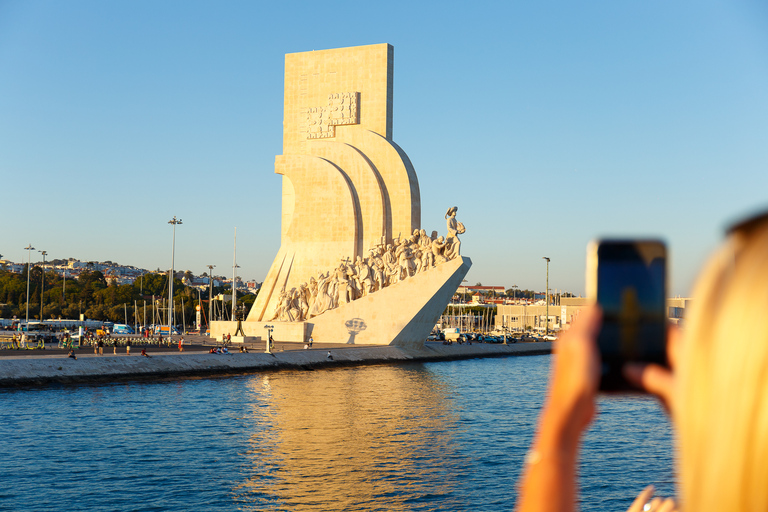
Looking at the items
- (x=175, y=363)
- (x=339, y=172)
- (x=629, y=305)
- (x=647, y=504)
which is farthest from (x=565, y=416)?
(x=339, y=172)

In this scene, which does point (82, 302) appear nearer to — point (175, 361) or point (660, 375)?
point (175, 361)

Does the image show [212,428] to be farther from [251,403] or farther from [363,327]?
[363,327]

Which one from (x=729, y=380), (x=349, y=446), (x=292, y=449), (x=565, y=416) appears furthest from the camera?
(x=349, y=446)

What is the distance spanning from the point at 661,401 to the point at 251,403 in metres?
18.4

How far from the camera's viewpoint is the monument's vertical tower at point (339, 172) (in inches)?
1366

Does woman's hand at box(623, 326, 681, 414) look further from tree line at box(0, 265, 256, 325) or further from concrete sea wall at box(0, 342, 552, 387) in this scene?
tree line at box(0, 265, 256, 325)

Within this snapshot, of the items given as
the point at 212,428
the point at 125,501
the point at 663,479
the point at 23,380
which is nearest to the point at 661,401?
the point at 125,501

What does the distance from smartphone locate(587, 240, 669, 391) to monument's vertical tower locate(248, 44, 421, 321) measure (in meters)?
32.8

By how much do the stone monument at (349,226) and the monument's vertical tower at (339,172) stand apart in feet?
0.15

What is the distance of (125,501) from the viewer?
9.73 metres

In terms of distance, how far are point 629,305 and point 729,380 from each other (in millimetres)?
167

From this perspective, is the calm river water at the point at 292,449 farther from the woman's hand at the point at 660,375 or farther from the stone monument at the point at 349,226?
the stone monument at the point at 349,226

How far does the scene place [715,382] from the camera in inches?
27.8

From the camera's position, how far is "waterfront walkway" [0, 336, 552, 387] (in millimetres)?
21359
